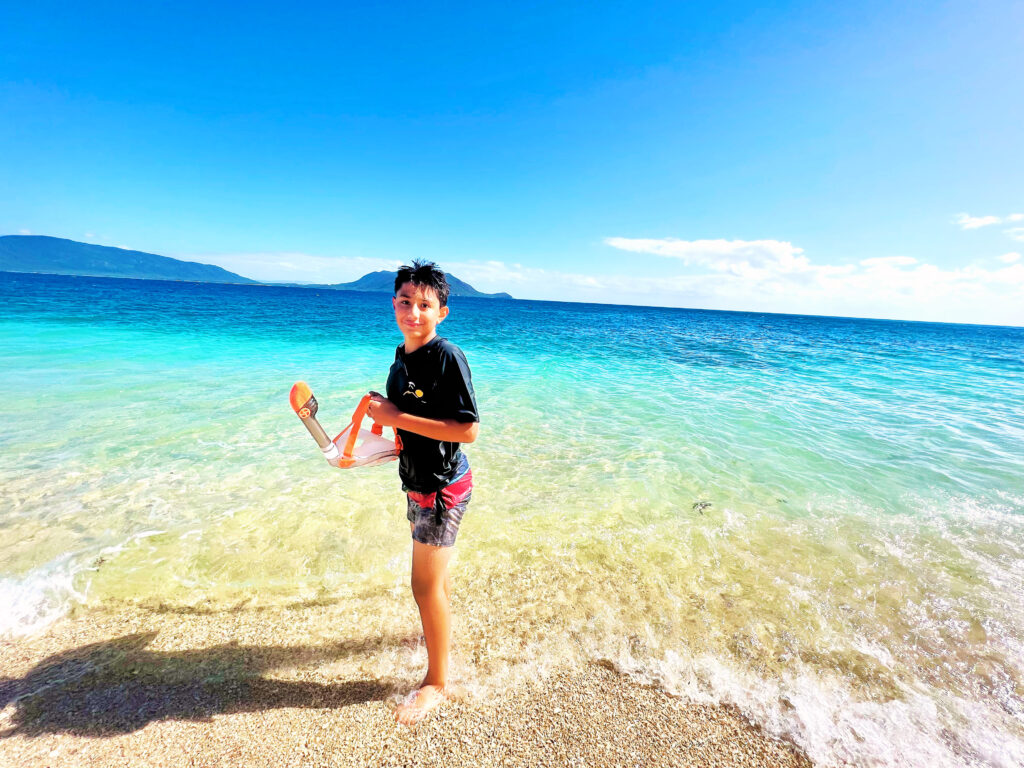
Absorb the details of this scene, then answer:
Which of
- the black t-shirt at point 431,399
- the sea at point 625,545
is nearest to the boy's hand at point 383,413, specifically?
the black t-shirt at point 431,399

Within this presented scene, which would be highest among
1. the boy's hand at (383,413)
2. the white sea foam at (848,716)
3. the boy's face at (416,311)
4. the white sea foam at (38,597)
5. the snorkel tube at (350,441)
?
the boy's face at (416,311)

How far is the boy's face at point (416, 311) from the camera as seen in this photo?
2.20m

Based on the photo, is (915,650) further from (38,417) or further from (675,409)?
(38,417)

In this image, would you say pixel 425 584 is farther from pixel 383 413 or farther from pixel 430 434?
pixel 383 413

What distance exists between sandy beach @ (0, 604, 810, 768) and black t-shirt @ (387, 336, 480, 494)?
4.77 ft

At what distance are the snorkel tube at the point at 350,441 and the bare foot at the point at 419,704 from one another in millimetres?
1499

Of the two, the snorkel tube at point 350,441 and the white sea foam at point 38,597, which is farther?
the white sea foam at point 38,597

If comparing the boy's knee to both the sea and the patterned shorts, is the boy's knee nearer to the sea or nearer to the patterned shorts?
the patterned shorts

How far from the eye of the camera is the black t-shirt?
85.0 inches

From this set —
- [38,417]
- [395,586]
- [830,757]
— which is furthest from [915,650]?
[38,417]

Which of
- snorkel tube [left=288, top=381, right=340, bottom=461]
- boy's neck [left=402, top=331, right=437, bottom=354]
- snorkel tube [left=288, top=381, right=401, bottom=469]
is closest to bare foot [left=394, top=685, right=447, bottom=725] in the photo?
snorkel tube [left=288, top=381, right=401, bottom=469]

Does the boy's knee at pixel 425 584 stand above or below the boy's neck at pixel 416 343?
below

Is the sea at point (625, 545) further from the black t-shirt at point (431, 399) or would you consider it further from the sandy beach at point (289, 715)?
the black t-shirt at point (431, 399)

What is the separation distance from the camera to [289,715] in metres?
2.42
